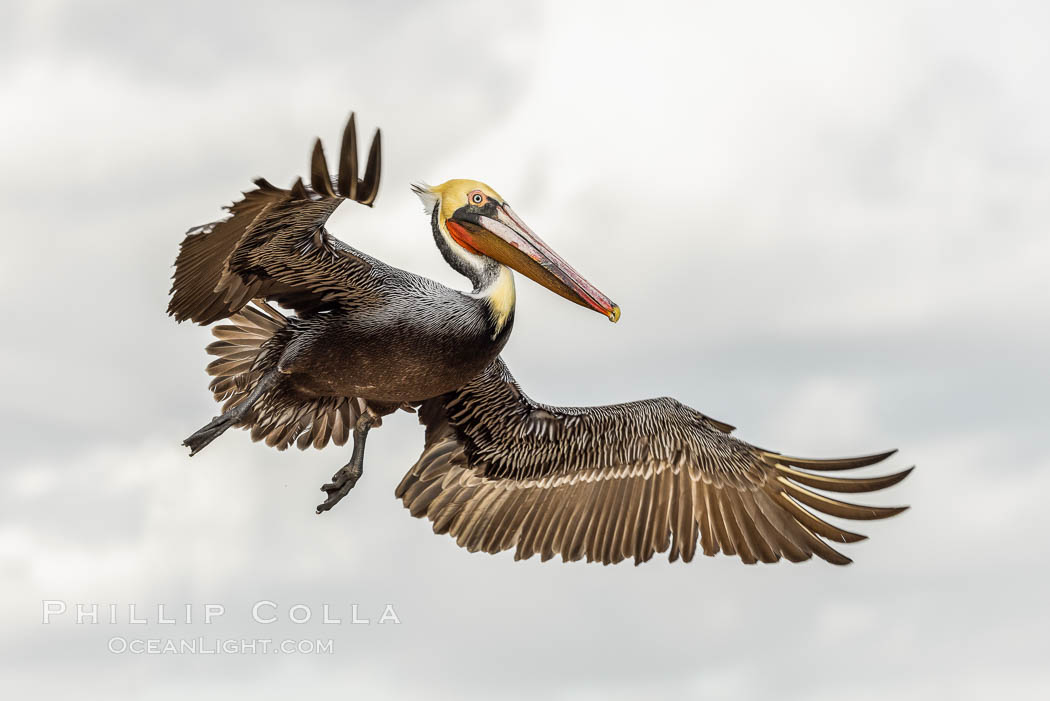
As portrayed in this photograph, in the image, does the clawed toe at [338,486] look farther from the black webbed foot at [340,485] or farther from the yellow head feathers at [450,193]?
the yellow head feathers at [450,193]

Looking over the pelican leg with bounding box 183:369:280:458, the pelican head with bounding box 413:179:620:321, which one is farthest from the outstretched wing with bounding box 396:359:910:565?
the pelican leg with bounding box 183:369:280:458

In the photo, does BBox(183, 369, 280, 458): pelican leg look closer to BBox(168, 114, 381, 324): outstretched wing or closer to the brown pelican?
the brown pelican

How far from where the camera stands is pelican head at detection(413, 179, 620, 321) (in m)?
10.9

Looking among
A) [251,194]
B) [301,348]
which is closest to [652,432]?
[301,348]

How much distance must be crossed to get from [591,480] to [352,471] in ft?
7.37

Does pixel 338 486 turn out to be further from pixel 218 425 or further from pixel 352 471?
pixel 218 425

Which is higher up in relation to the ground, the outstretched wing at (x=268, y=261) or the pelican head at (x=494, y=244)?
the pelican head at (x=494, y=244)

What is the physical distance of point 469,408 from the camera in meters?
11.8

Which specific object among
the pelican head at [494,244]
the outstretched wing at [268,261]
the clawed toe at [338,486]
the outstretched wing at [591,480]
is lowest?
the clawed toe at [338,486]

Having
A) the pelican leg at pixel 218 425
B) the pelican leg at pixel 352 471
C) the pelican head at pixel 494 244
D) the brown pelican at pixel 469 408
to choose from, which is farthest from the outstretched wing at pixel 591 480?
the pelican leg at pixel 218 425

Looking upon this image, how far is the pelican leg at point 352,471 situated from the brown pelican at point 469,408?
1 cm

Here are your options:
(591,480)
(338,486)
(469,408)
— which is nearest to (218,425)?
(338,486)

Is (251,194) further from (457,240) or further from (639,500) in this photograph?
(639,500)

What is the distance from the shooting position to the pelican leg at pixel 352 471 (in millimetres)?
11070
